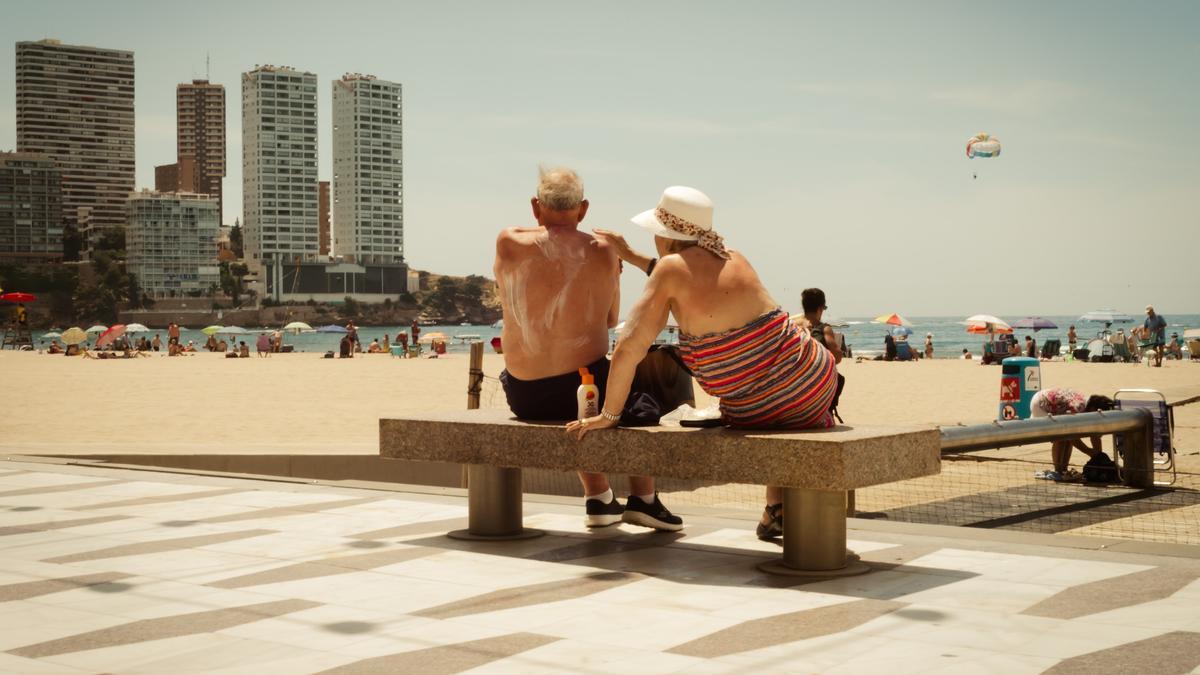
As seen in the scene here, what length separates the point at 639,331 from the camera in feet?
16.3

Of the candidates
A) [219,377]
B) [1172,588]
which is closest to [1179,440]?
[1172,588]

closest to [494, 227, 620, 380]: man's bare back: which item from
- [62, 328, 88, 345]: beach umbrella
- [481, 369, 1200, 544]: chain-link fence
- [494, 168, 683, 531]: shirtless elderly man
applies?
[494, 168, 683, 531]: shirtless elderly man

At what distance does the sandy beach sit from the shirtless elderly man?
92cm

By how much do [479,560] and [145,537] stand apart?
5.95 feet

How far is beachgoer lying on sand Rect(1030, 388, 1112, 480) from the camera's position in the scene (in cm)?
950

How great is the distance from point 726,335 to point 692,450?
1.58ft

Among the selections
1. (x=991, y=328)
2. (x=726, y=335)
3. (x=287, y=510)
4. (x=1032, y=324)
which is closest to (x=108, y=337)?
(x=991, y=328)

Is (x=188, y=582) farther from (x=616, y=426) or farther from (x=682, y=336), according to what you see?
(x=682, y=336)

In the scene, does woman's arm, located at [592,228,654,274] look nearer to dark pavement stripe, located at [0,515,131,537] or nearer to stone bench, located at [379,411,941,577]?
stone bench, located at [379,411,941,577]

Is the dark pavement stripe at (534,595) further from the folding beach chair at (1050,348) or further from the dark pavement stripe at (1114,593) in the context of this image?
the folding beach chair at (1050,348)

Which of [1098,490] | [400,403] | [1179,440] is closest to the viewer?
[1098,490]

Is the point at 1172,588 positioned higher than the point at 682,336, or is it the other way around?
the point at 682,336

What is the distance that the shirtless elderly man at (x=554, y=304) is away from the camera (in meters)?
5.72

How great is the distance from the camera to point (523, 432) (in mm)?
5363
